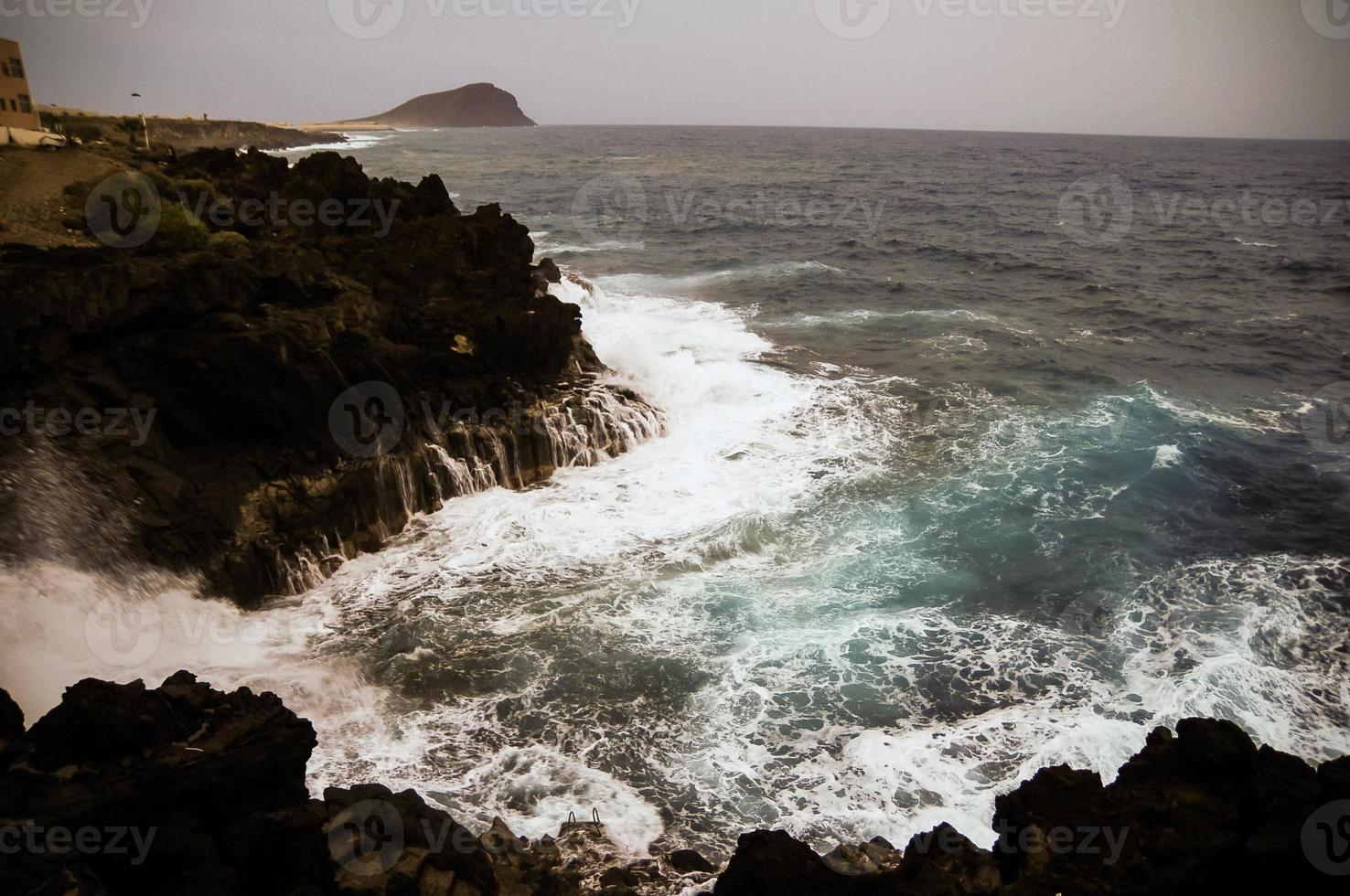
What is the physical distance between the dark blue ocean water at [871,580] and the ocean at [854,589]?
0.07 metres

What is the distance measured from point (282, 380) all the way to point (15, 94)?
52.6 ft

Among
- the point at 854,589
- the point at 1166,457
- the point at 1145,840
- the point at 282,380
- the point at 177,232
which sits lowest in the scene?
the point at 854,589

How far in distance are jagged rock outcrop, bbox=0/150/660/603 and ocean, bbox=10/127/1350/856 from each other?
3.26ft

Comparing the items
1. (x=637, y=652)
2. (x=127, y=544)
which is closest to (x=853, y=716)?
(x=637, y=652)

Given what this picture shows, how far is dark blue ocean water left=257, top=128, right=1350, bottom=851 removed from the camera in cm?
Answer: 1080

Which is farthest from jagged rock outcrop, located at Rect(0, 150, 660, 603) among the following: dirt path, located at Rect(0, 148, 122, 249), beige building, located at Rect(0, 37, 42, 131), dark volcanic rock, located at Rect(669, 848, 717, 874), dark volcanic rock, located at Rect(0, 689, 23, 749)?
dark volcanic rock, located at Rect(669, 848, 717, 874)

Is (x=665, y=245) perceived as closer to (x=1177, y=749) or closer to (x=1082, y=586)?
(x=1082, y=586)

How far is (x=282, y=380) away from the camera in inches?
599

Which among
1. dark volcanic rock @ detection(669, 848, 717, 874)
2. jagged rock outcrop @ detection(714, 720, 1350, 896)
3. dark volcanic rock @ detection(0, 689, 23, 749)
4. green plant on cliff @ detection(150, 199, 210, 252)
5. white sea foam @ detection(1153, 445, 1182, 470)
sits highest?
green plant on cliff @ detection(150, 199, 210, 252)

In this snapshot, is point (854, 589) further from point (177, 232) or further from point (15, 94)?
point (15, 94)

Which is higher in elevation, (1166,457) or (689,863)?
(1166,457)

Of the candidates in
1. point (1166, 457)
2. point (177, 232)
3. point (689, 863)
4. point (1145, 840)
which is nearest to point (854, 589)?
point (689, 863)

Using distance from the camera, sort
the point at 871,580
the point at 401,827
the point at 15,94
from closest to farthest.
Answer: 1. the point at 401,827
2. the point at 871,580
3. the point at 15,94

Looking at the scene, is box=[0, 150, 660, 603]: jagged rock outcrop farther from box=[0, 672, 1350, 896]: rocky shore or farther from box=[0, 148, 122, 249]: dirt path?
box=[0, 672, 1350, 896]: rocky shore
